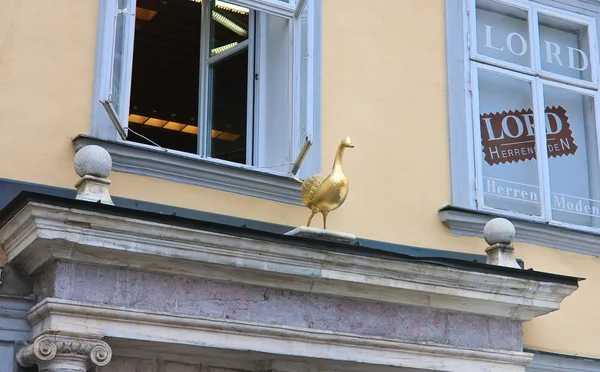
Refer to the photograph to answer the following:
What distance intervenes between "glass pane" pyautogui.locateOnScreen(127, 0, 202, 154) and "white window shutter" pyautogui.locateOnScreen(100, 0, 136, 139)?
2.27m

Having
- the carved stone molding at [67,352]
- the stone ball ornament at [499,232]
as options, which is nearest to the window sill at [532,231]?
the stone ball ornament at [499,232]

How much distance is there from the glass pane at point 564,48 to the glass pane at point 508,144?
364mm

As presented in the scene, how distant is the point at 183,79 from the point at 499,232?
4.03 metres

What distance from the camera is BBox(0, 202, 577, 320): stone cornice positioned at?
6133 millimetres

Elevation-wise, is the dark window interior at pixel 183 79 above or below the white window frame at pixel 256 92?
above

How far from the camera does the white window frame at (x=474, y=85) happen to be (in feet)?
26.7

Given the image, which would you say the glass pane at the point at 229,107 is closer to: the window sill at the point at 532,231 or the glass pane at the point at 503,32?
the window sill at the point at 532,231

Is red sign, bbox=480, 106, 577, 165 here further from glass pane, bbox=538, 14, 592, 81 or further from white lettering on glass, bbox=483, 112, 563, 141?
glass pane, bbox=538, 14, 592, 81

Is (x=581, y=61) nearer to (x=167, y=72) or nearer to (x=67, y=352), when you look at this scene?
(x=167, y=72)

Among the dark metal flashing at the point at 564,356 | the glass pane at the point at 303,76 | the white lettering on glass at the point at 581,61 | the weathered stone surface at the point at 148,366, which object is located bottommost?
the weathered stone surface at the point at 148,366

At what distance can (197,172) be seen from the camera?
281 inches

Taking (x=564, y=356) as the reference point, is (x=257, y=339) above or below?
below

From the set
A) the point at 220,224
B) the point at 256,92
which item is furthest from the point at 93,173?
the point at 256,92

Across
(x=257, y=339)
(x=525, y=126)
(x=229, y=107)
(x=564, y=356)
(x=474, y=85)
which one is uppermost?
(x=474, y=85)
